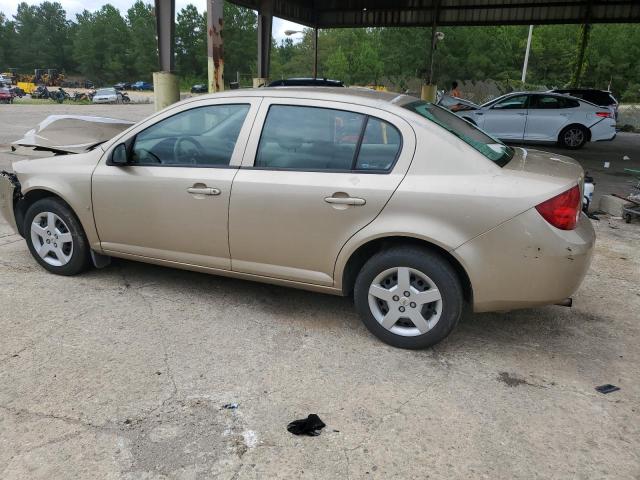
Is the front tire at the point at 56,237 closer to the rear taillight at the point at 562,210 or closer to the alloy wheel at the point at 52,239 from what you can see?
the alloy wheel at the point at 52,239

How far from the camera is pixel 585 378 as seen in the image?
126 inches

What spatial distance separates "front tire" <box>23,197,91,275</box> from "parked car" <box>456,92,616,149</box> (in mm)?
12846

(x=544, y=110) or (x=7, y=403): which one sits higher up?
(x=544, y=110)

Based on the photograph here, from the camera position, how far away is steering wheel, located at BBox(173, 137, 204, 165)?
12.8 feet

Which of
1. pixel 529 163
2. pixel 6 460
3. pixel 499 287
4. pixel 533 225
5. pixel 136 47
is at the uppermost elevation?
pixel 136 47

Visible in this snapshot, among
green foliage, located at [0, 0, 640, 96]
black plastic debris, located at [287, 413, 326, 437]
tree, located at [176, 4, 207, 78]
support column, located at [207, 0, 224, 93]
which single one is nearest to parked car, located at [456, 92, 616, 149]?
support column, located at [207, 0, 224, 93]

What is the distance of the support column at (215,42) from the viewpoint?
10.2 m

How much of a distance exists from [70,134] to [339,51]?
63642 mm

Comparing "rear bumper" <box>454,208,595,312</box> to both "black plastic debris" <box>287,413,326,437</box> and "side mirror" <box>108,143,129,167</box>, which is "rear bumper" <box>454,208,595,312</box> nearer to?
"black plastic debris" <box>287,413,326,437</box>

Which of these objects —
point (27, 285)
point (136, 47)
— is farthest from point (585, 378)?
point (136, 47)

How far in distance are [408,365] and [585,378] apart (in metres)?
1.07

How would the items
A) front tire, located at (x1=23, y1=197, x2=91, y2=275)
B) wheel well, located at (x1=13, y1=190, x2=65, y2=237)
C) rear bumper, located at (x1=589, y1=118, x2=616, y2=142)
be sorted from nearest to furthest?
front tire, located at (x1=23, y1=197, x2=91, y2=275), wheel well, located at (x1=13, y1=190, x2=65, y2=237), rear bumper, located at (x1=589, y1=118, x2=616, y2=142)

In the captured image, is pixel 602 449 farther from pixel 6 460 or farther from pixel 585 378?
pixel 6 460

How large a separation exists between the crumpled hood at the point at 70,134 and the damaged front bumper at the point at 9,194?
0.44 meters
